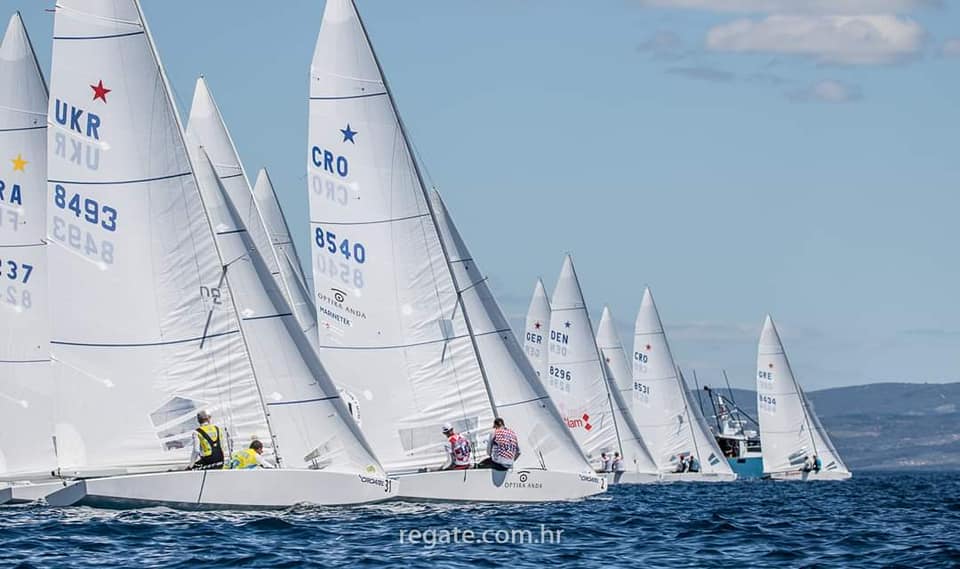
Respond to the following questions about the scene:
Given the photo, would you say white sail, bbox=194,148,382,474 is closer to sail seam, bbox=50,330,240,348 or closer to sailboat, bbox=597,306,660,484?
sail seam, bbox=50,330,240,348

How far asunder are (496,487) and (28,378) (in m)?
8.45

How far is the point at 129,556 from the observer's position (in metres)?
20.3

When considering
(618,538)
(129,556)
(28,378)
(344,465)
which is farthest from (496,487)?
(129,556)

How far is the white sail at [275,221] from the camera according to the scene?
1716 inches

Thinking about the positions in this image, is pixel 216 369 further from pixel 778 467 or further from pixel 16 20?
pixel 778 467

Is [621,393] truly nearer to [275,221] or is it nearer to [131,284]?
[275,221]

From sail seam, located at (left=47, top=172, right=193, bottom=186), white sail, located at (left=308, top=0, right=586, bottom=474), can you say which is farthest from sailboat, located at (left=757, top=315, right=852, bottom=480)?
sail seam, located at (left=47, top=172, right=193, bottom=186)

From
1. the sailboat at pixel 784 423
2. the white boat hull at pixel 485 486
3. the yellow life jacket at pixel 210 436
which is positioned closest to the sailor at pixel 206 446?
the yellow life jacket at pixel 210 436

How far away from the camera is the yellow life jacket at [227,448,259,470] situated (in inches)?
1049

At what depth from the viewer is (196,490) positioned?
25.3m

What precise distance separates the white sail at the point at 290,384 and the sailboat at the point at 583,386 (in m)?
27.4

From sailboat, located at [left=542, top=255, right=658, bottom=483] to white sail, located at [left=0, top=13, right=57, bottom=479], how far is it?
26.9 metres

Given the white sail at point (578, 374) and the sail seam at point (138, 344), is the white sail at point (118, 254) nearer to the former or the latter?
the sail seam at point (138, 344)

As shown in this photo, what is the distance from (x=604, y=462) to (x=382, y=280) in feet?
77.3
